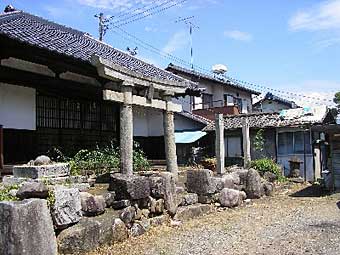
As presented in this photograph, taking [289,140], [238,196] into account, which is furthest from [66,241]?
[289,140]

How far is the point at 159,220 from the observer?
950cm

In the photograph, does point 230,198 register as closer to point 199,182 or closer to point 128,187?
point 199,182

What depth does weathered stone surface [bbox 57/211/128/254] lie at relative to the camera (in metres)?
6.50

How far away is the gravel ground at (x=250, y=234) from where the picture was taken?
738 cm

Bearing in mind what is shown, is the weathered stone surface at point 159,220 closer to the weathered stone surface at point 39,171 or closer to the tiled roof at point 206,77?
the weathered stone surface at point 39,171

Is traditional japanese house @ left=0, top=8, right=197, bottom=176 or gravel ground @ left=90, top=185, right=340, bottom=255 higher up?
traditional japanese house @ left=0, top=8, right=197, bottom=176

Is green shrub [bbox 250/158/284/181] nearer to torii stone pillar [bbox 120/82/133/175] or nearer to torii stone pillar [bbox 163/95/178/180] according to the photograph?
torii stone pillar [bbox 163/95/178/180]

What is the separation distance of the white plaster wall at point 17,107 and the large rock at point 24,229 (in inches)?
284

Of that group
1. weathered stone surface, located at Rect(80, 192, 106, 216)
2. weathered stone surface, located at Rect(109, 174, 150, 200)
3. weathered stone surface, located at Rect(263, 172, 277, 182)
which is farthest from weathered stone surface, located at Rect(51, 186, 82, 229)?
weathered stone surface, located at Rect(263, 172, 277, 182)

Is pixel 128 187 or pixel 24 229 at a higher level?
pixel 128 187

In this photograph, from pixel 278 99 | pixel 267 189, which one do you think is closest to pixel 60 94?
pixel 267 189

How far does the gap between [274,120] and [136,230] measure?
657 inches

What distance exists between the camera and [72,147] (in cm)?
1407

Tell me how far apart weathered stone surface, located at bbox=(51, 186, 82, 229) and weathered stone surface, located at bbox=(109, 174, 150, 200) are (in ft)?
5.27
